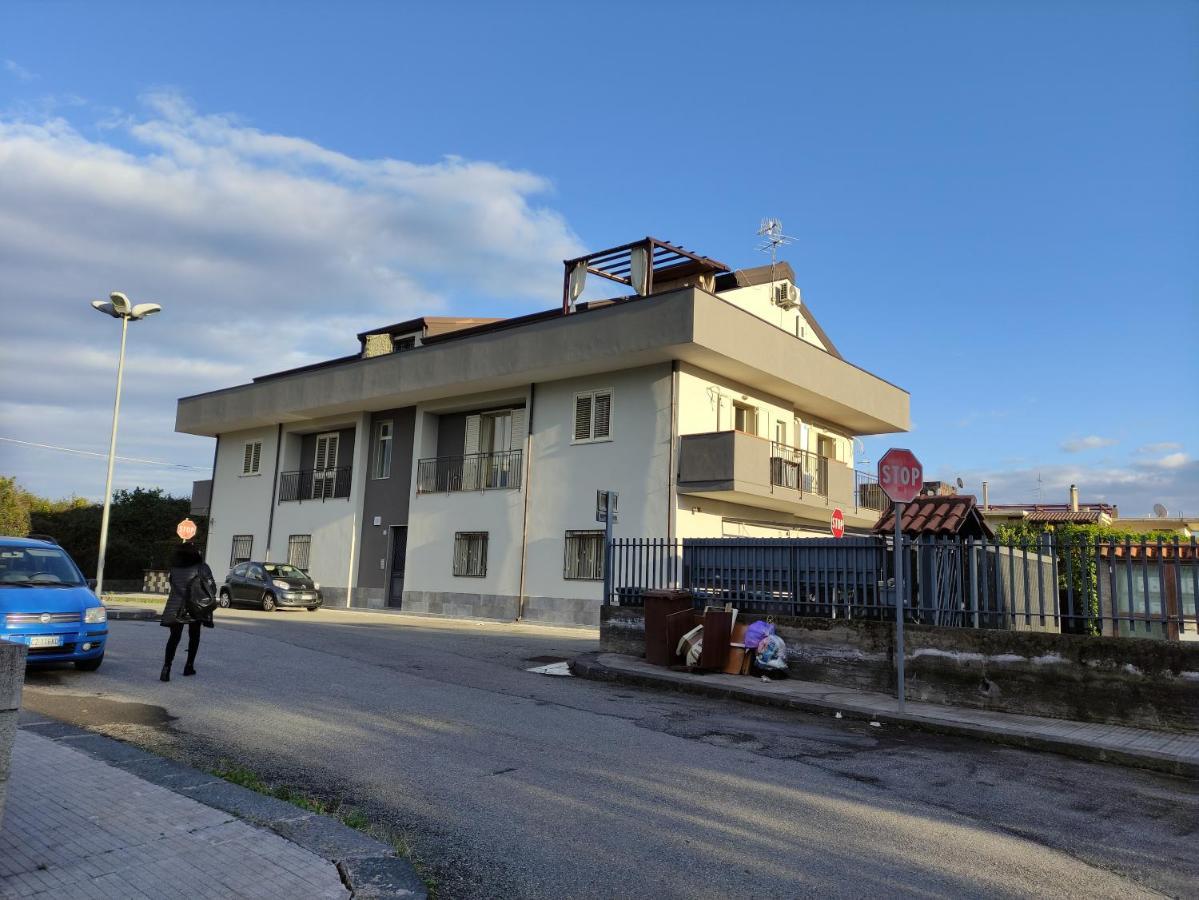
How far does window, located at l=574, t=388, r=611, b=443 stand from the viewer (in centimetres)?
2480

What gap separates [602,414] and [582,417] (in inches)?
27.8

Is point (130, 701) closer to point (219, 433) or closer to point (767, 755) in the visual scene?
point (767, 755)

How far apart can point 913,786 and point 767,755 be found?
4.35 feet

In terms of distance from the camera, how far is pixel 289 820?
5.09m

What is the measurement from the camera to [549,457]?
84.5 ft

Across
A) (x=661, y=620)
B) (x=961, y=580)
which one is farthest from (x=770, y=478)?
(x=961, y=580)

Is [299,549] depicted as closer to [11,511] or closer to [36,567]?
[11,511]

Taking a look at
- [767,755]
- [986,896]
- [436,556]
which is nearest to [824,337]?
[436,556]

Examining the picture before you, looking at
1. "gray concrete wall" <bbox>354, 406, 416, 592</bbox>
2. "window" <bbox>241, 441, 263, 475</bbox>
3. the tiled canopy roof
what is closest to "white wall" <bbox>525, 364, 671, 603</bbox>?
"gray concrete wall" <bbox>354, 406, 416, 592</bbox>

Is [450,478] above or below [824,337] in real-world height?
below

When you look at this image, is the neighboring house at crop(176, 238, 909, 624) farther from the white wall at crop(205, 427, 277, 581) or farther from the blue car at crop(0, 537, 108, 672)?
the blue car at crop(0, 537, 108, 672)

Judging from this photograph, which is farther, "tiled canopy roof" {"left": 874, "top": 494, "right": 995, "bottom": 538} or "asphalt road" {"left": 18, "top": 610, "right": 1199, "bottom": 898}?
"tiled canopy roof" {"left": 874, "top": 494, "right": 995, "bottom": 538}

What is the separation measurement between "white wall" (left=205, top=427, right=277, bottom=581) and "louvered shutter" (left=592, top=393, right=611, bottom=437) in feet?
55.1

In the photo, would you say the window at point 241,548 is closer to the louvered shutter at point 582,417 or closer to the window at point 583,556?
the window at point 583,556
